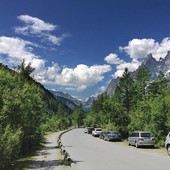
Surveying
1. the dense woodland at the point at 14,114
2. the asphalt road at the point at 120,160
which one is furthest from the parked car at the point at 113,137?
the asphalt road at the point at 120,160

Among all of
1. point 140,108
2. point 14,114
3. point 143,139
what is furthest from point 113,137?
point 14,114

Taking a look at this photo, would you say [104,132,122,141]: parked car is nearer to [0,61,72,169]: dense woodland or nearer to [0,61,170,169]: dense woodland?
[0,61,170,169]: dense woodland

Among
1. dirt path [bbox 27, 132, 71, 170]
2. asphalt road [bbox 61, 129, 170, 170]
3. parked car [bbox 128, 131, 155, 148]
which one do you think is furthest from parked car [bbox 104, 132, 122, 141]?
dirt path [bbox 27, 132, 71, 170]

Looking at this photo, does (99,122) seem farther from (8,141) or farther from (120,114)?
(8,141)

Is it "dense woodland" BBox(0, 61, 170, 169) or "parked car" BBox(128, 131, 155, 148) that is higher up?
"dense woodland" BBox(0, 61, 170, 169)

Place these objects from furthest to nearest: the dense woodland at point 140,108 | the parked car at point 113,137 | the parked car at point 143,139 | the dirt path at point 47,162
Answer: the parked car at point 113,137 → the dense woodland at point 140,108 → the parked car at point 143,139 → the dirt path at point 47,162

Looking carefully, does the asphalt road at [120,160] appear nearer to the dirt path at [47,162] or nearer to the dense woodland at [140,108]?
the dirt path at [47,162]

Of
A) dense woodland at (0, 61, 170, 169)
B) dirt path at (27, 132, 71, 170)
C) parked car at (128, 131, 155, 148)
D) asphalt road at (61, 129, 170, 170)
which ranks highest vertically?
dense woodland at (0, 61, 170, 169)

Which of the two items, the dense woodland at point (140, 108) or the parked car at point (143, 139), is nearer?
the parked car at point (143, 139)

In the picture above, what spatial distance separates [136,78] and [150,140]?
45.3 meters

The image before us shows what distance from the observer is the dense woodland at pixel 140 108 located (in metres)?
33.8

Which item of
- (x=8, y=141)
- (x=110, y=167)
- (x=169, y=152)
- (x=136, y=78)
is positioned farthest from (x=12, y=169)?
(x=136, y=78)

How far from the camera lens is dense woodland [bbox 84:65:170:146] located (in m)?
33.8

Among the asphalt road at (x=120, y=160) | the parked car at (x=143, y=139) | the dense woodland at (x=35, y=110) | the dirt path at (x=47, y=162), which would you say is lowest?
the dirt path at (x=47, y=162)
